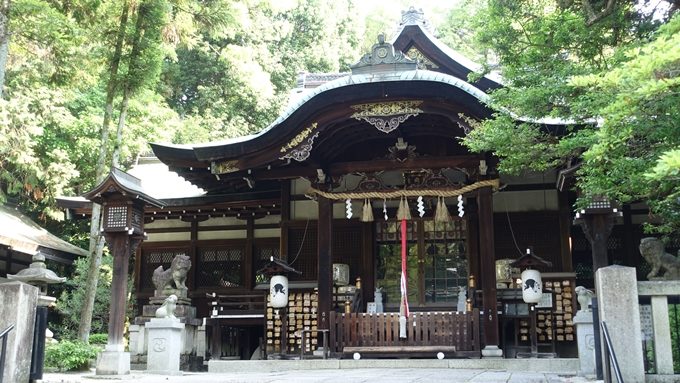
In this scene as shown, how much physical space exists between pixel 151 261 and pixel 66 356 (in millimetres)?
5534

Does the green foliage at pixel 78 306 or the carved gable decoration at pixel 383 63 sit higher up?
the carved gable decoration at pixel 383 63

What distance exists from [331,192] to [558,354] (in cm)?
544

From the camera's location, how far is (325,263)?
13.2 metres

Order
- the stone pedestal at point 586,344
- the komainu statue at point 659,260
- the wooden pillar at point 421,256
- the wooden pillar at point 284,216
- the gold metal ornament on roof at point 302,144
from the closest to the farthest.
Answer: the stone pedestal at point 586,344, the komainu statue at point 659,260, the gold metal ornament on roof at point 302,144, the wooden pillar at point 421,256, the wooden pillar at point 284,216

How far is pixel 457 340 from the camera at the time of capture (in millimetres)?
11953

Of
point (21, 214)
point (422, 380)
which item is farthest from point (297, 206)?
point (21, 214)

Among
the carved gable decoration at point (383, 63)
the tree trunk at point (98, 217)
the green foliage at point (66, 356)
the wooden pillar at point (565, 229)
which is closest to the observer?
the green foliage at point (66, 356)

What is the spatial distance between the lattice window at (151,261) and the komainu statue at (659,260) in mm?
11430

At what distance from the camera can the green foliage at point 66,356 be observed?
11.8 metres

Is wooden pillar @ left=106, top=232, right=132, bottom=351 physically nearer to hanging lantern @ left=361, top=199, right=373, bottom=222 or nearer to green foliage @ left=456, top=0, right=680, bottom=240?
hanging lantern @ left=361, top=199, right=373, bottom=222

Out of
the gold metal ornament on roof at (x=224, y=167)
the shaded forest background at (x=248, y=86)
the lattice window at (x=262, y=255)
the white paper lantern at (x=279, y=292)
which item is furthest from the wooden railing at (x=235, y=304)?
the gold metal ornament on roof at (x=224, y=167)

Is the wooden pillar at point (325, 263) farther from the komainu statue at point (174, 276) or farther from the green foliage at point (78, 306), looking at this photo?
the green foliage at point (78, 306)

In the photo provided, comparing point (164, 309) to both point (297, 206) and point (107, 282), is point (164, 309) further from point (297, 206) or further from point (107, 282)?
point (107, 282)

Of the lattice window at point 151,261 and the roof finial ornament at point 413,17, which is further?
the lattice window at point 151,261
